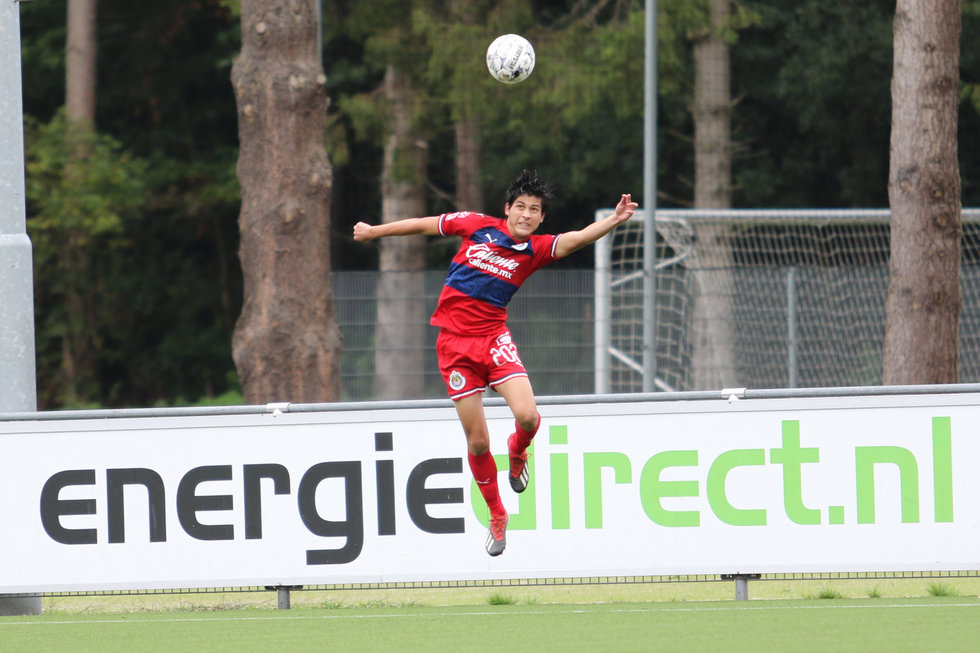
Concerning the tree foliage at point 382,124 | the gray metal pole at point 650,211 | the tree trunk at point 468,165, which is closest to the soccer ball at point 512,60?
the gray metal pole at point 650,211

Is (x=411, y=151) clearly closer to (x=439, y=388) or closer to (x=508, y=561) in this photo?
(x=439, y=388)

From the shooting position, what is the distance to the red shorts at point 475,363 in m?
8.44

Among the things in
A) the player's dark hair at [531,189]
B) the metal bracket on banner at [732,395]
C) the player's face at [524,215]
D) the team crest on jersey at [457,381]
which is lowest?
the metal bracket on banner at [732,395]

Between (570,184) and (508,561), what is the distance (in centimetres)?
1952

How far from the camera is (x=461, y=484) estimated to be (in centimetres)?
912

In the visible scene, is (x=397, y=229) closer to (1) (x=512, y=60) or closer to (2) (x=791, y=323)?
(1) (x=512, y=60)

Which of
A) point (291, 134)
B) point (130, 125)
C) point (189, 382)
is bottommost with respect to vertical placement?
point (189, 382)

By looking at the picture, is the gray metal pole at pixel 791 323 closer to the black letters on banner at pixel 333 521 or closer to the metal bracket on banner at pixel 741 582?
the metal bracket on banner at pixel 741 582

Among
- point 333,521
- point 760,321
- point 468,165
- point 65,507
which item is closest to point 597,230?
point 333,521

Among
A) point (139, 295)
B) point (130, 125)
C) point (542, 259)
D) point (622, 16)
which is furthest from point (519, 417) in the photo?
point (130, 125)

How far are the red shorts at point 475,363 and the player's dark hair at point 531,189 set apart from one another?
89cm

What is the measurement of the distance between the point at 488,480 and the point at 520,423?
1.66 feet

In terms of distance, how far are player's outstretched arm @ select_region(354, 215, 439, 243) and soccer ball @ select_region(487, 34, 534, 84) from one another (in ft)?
4.60

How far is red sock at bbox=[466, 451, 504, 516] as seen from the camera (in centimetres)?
848
